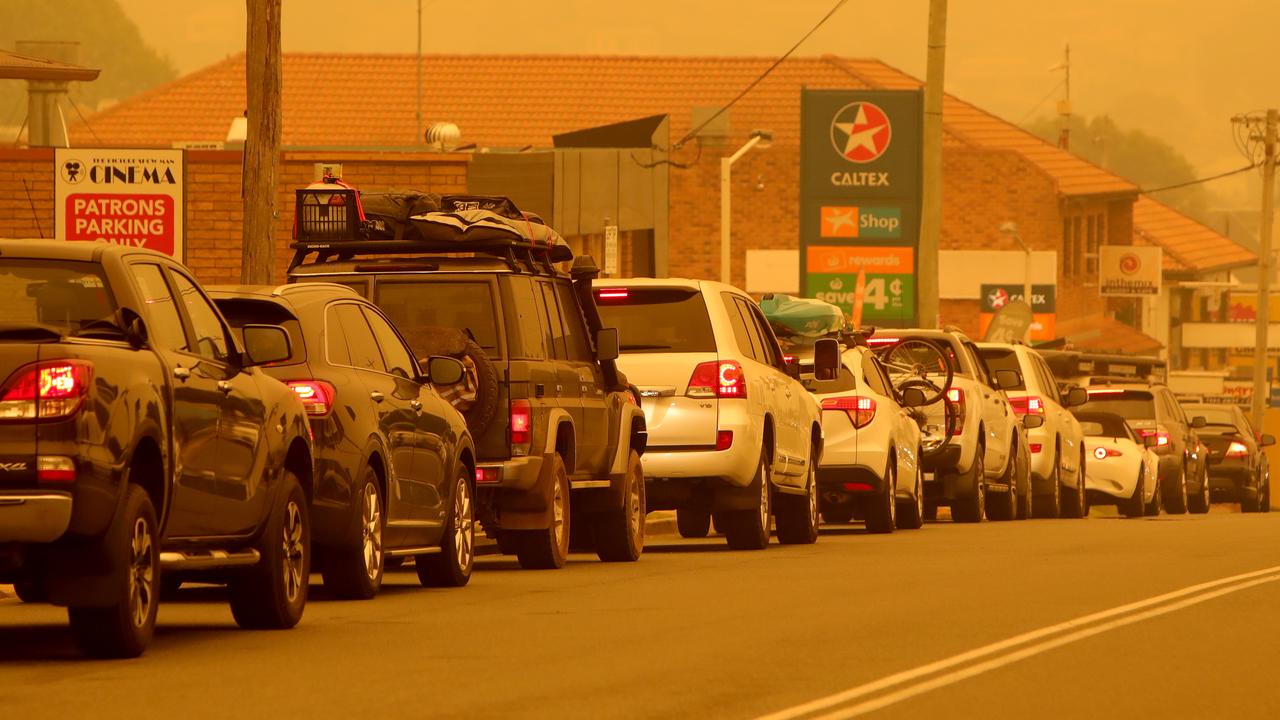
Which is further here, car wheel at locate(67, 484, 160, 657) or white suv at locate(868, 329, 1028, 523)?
white suv at locate(868, 329, 1028, 523)

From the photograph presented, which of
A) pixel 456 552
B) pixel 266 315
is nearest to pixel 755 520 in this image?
pixel 456 552

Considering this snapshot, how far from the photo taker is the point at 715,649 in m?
11.1

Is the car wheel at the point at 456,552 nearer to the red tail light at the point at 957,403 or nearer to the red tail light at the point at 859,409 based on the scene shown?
the red tail light at the point at 859,409

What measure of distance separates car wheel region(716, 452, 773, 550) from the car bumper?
9.65 meters

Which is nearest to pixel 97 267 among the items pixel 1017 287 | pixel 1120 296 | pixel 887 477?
pixel 887 477

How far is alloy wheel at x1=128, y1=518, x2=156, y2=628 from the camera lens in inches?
403

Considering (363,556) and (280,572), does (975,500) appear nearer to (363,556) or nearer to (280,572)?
(363,556)

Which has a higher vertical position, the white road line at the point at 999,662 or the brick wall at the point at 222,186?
the brick wall at the point at 222,186

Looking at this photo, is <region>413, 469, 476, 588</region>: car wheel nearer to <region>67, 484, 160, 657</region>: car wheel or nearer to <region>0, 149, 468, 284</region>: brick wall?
<region>67, 484, 160, 657</region>: car wheel

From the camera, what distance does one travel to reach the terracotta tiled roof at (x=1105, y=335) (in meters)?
80.2

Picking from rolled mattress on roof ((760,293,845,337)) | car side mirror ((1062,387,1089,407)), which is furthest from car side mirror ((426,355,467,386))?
car side mirror ((1062,387,1089,407))

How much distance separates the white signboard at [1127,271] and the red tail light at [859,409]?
60.3 metres

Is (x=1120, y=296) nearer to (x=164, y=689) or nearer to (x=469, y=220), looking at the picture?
(x=469, y=220)

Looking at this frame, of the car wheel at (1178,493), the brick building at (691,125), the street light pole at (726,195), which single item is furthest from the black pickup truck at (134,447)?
the brick building at (691,125)
